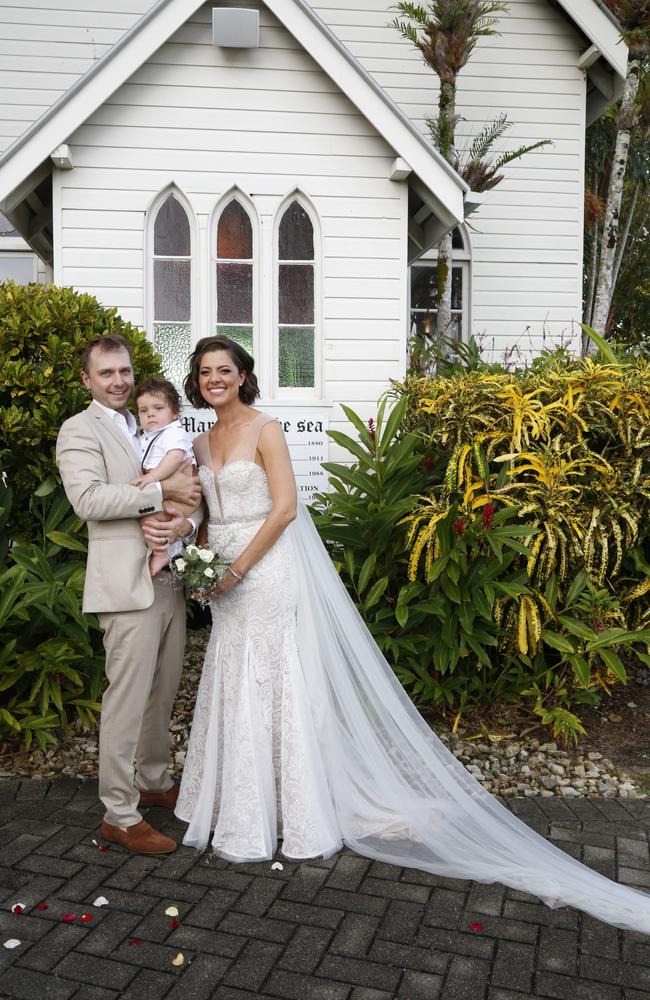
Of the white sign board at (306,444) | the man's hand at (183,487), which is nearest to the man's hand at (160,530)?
the man's hand at (183,487)

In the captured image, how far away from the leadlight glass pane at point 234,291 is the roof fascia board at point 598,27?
6.10 meters

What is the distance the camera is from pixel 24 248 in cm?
1081

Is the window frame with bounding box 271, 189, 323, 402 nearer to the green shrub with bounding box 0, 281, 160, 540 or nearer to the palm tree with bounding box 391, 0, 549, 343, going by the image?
the palm tree with bounding box 391, 0, 549, 343

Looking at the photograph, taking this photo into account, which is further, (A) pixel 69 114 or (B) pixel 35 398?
(A) pixel 69 114

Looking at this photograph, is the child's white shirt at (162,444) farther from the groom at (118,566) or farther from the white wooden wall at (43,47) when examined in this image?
the white wooden wall at (43,47)

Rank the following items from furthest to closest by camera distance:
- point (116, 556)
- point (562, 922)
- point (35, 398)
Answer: point (35, 398) < point (116, 556) < point (562, 922)

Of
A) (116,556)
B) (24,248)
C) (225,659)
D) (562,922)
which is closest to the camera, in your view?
(562,922)

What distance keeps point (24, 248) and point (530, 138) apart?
6602mm

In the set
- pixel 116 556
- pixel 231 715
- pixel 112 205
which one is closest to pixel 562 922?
pixel 231 715

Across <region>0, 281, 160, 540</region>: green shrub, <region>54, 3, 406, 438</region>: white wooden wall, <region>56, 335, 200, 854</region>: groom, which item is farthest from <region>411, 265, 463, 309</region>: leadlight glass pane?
<region>56, 335, 200, 854</region>: groom

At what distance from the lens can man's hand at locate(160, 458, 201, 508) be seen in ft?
13.6

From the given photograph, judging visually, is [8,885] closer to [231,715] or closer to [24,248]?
[231,715]

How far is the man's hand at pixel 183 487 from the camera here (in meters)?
4.15

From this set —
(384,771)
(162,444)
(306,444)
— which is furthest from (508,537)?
(306,444)
